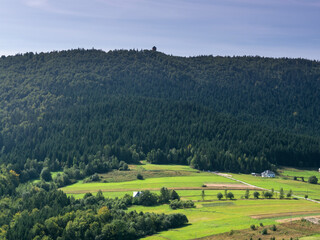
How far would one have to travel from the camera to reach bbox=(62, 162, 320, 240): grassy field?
10553 cm

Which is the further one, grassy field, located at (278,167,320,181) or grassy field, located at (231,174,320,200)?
grassy field, located at (278,167,320,181)

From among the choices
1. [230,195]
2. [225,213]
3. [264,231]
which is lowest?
[225,213]

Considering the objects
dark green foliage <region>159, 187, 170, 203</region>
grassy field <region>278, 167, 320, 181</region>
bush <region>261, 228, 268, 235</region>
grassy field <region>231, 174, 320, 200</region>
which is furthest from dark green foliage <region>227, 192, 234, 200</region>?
grassy field <region>278, 167, 320, 181</region>

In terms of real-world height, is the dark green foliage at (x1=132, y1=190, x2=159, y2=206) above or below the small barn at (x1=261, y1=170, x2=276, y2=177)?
below

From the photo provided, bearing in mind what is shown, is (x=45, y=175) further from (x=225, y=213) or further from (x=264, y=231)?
(x=264, y=231)

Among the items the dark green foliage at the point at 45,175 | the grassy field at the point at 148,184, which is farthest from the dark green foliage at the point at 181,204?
the dark green foliage at the point at 45,175

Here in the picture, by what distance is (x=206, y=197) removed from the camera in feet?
446

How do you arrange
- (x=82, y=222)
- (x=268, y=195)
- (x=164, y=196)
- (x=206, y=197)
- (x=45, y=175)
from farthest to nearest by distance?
(x=45, y=175) < (x=206, y=197) < (x=268, y=195) < (x=164, y=196) < (x=82, y=222)

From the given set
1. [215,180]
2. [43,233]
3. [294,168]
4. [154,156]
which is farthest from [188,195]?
[294,168]

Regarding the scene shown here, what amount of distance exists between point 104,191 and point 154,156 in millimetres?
57647

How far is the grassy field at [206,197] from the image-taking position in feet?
346

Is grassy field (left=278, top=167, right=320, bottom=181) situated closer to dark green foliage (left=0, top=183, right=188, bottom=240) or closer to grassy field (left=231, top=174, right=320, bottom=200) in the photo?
grassy field (left=231, top=174, right=320, bottom=200)

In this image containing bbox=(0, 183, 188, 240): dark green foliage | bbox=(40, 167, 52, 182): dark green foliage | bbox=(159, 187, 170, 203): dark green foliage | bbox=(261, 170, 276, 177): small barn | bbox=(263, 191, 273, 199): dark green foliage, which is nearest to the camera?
bbox=(0, 183, 188, 240): dark green foliage

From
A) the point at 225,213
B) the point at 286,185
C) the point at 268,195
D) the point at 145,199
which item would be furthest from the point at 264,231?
the point at 286,185
